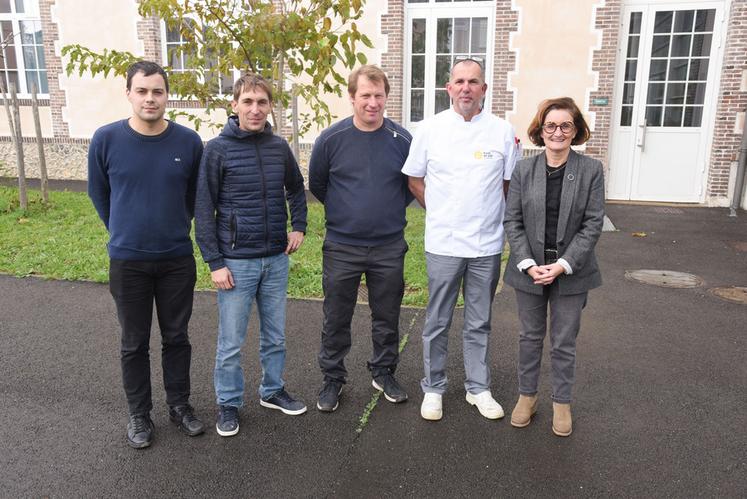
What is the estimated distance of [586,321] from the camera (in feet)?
17.8

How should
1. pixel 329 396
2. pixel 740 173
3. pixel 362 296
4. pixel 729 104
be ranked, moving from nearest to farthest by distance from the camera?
1. pixel 329 396
2. pixel 362 296
3. pixel 740 173
4. pixel 729 104

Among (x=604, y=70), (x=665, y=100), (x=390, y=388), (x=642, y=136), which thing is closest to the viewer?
(x=390, y=388)

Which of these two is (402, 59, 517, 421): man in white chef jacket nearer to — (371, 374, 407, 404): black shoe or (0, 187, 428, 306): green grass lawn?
(371, 374, 407, 404): black shoe

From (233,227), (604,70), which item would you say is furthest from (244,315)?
(604,70)

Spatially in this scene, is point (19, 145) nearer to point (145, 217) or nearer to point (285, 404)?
point (145, 217)

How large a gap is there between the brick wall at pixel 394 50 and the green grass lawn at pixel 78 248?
2.59 meters

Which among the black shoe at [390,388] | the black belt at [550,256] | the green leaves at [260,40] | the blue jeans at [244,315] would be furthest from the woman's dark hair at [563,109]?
the green leaves at [260,40]

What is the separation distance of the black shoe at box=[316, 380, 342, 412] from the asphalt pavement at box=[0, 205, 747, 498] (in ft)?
0.16

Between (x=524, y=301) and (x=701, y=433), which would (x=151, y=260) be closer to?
(x=524, y=301)

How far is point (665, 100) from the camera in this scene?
11.0 m

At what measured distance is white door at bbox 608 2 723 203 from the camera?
10.6 meters

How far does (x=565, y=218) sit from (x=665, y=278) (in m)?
3.99

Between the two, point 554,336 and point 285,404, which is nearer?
point 554,336

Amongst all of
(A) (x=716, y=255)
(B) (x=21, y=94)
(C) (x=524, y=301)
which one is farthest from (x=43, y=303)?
(B) (x=21, y=94)
